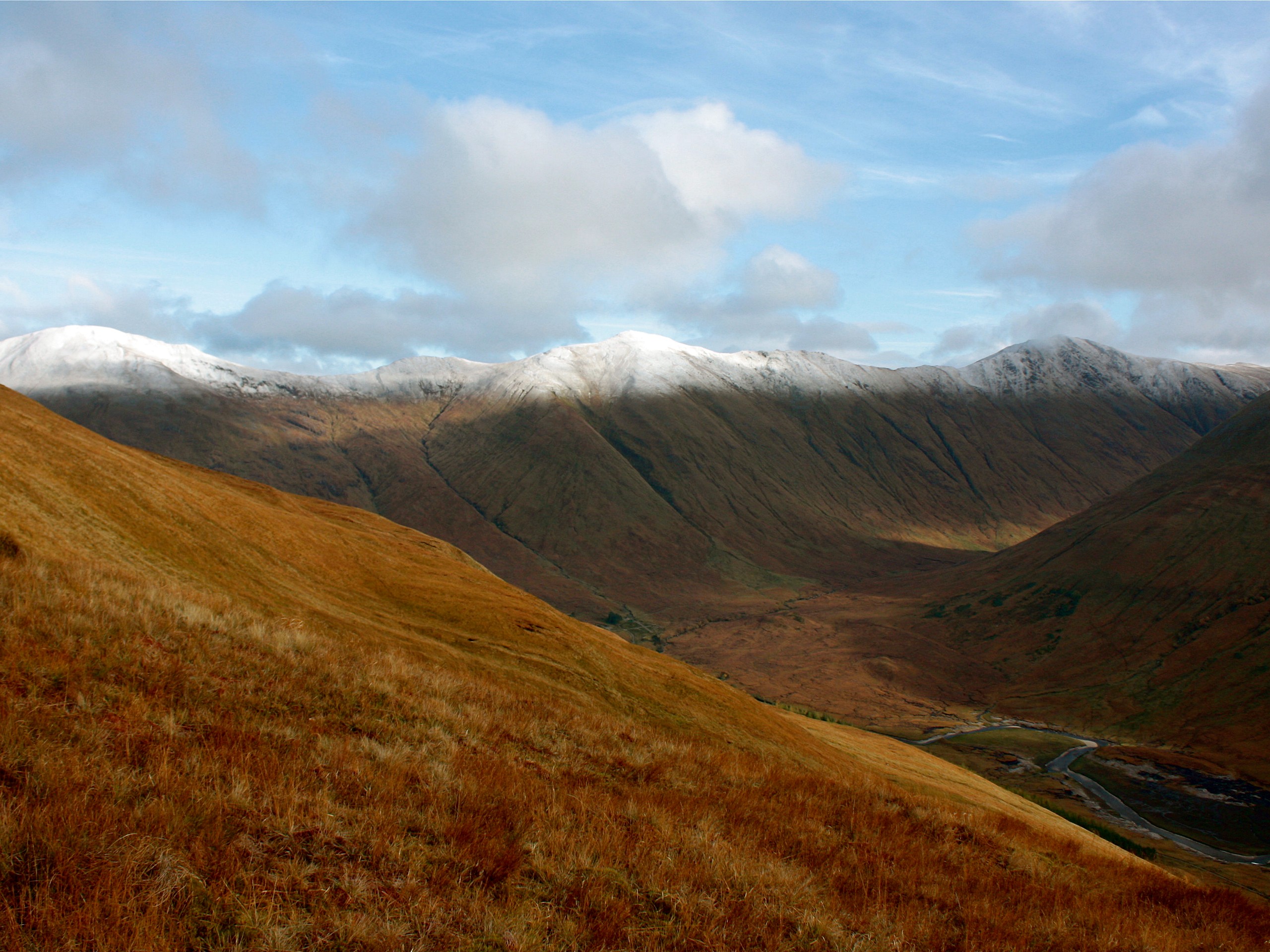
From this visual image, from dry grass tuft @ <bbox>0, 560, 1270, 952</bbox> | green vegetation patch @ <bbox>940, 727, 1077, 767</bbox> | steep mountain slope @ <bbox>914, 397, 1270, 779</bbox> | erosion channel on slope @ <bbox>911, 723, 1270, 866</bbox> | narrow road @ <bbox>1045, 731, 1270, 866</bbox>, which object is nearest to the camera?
dry grass tuft @ <bbox>0, 560, 1270, 952</bbox>

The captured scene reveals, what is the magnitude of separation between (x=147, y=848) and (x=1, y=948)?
126 centimetres

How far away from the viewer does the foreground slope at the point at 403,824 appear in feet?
19.8

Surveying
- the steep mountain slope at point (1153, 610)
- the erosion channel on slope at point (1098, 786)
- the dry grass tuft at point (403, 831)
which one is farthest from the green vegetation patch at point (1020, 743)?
the dry grass tuft at point (403, 831)

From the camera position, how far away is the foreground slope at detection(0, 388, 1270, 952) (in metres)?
6.03

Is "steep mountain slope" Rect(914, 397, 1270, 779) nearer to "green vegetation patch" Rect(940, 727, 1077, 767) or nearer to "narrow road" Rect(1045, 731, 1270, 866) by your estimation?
"green vegetation patch" Rect(940, 727, 1077, 767)

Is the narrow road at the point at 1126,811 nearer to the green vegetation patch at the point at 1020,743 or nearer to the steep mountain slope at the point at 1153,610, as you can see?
the green vegetation patch at the point at 1020,743

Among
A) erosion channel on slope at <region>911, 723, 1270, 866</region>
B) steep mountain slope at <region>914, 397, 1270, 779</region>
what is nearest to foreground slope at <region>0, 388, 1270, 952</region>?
erosion channel on slope at <region>911, 723, 1270, 866</region>

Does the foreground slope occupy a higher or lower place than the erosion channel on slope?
higher

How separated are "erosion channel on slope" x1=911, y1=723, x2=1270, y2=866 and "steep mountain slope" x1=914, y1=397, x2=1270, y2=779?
8.12 m

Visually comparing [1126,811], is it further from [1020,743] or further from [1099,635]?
[1099,635]

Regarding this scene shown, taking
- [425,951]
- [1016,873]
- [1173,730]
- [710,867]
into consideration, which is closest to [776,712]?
[1016,873]

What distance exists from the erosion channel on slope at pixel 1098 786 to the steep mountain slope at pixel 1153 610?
8.12 metres

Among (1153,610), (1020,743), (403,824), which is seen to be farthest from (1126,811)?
(403,824)

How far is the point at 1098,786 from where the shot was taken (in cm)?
8919
